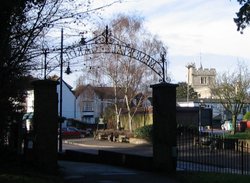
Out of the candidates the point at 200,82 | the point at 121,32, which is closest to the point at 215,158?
the point at 121,32

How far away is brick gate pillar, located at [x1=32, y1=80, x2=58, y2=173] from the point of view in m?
15.7

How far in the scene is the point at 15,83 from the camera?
16.1 meters

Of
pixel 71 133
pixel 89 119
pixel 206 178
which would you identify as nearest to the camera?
pixel 206 178

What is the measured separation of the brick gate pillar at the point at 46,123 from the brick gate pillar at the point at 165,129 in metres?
3.26

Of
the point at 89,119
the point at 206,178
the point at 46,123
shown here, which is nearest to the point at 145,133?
the point at 46,123

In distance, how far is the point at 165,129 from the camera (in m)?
16.1

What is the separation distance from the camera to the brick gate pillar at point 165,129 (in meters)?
16.1

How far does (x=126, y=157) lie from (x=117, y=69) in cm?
3546

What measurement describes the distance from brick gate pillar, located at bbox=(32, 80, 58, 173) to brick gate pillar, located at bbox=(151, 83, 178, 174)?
3261 millimetres

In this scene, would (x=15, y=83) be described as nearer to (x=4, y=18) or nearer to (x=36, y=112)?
(x=36, y=112)

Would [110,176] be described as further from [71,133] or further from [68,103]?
[68,103]

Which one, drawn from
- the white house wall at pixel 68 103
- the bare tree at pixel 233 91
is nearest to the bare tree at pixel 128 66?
the bare tree at pixel 233 91

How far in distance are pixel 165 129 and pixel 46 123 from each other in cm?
377

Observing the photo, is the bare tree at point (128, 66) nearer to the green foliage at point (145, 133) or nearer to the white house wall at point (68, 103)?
the green foliage at point (145, 133)
